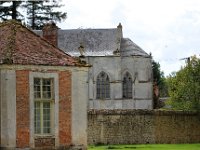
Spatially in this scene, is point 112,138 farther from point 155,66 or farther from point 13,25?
point 155,66

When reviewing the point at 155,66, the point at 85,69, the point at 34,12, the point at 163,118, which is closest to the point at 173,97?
the point at 163,118

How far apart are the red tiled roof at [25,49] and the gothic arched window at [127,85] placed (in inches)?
1490

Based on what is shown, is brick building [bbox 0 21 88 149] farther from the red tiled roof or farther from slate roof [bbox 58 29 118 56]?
slate roof [bbox 58 29 118 56]

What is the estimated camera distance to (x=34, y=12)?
3162 inches

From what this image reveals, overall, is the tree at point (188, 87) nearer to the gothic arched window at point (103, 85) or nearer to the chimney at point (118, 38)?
the chimney at point (118, 38)

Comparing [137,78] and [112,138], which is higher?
[137,78]

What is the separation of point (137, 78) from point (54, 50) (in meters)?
38.5

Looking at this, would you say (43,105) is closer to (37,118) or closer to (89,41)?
(37,118)

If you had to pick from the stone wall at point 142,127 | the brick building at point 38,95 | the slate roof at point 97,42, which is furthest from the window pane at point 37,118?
the slate roof at point 97,42

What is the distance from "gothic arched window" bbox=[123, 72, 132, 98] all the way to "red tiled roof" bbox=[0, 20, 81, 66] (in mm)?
37840

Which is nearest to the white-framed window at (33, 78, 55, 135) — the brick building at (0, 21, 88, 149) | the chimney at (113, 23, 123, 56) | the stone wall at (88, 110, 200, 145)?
Result: the brick building at (0, 21, 88, 149)

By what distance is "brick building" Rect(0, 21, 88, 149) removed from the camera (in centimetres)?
2589

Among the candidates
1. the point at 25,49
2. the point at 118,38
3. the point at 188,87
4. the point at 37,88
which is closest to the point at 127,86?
the point at 118,38

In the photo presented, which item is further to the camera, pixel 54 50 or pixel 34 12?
pixel 34 12
